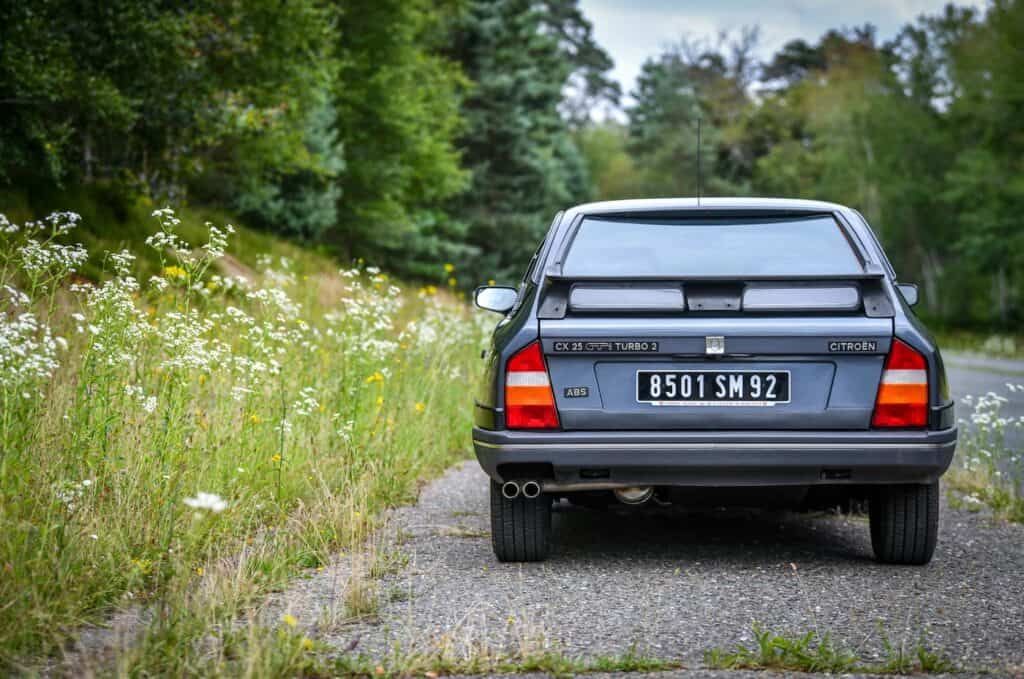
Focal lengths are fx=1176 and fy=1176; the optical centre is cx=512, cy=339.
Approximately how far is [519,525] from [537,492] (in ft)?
1.54

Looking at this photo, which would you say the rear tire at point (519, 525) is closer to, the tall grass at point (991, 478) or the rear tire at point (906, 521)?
the rear tire at point (906, 521)

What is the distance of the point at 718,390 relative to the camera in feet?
16.3

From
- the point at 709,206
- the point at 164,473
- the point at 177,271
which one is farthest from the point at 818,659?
the point at 177,271

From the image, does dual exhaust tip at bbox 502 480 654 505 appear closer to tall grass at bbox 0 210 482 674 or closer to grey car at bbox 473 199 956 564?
grey car at bbox 473 199 956 564

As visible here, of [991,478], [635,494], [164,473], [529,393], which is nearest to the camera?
[529,393]

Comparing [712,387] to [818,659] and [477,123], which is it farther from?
[477,123]

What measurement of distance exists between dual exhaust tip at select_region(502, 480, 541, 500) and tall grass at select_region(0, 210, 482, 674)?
0.98 metres

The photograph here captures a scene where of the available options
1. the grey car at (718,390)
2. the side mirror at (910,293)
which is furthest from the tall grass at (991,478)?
the grey car at (718,390)

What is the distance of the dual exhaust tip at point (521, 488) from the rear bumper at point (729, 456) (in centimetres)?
9

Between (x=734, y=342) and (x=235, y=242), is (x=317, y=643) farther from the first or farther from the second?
(x=235, y=242)

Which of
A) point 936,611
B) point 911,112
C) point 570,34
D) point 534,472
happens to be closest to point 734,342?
point 534,472

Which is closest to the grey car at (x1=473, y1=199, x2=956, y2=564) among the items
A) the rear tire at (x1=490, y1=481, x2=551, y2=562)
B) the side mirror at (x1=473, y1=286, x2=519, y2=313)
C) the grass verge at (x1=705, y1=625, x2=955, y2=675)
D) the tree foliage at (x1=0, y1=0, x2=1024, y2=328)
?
the rear tire at (x1=490, y1=481, x2=551, y2=562)

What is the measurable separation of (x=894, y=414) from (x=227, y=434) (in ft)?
11.5

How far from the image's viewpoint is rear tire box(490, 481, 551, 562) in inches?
212
